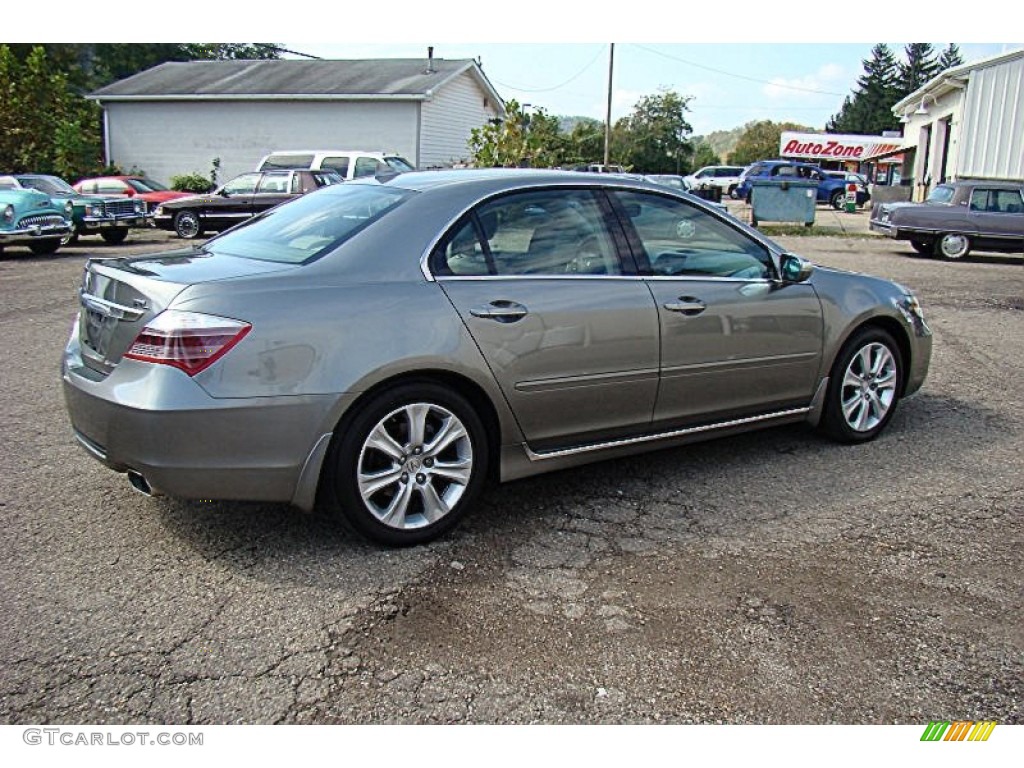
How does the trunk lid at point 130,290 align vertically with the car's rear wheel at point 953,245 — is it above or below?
above

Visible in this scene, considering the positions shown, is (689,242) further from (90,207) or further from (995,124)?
(995,124)

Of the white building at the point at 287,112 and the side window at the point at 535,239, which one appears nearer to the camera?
the side window at the point at 535,239

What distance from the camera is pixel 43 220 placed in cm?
1587

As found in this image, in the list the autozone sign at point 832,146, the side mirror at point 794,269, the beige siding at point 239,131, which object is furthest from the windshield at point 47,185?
the autozone sign at point 832,146

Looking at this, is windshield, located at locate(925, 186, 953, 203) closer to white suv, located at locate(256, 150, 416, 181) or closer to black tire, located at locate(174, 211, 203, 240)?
white suv, located at locate(256, 150, 416, 181)

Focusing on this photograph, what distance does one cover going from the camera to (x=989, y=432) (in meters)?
5.74

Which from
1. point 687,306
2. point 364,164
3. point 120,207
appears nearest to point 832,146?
point 364,164

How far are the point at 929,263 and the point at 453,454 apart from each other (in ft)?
53.5

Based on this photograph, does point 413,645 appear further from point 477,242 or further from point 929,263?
point 929,263

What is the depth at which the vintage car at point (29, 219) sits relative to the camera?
50.4 ft

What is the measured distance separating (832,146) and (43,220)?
1848 inches

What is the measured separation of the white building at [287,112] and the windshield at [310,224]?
24701 millimetres

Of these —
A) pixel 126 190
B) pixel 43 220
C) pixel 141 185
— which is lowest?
pixel 43 220

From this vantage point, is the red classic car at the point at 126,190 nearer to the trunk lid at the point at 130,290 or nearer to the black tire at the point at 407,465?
the trunk lid at the point at 130,290
